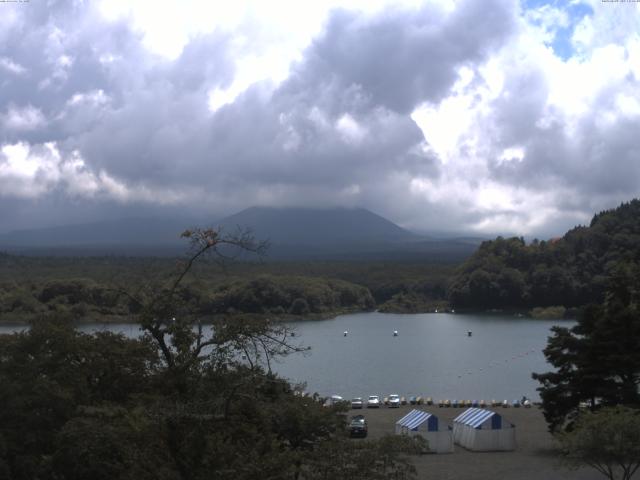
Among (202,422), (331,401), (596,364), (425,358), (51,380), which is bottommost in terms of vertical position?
(425,358)

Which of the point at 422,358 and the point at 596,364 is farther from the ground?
→ the point at 596,364

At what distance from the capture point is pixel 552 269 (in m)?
75.6

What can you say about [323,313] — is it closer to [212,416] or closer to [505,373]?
[505,373]

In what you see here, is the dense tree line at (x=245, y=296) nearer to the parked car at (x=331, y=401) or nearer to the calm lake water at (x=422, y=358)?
the calm lake water at (x=422, y=358)

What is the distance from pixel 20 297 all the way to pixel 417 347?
30305mm

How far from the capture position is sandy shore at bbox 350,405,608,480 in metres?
16.8

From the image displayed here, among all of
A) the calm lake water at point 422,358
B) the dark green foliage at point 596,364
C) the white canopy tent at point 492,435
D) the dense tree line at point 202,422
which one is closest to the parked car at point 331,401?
the calm lake water at point 422,358

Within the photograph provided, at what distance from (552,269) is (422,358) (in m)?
34.2

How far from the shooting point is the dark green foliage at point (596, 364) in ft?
60.8

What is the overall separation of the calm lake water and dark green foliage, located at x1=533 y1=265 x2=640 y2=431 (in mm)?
11058

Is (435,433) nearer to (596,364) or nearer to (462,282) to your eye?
(596,364)

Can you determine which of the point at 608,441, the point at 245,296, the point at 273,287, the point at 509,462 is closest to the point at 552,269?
the point at 273,287

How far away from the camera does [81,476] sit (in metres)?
8.84

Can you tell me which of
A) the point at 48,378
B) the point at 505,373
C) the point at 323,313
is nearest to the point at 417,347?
the point at 505,373
